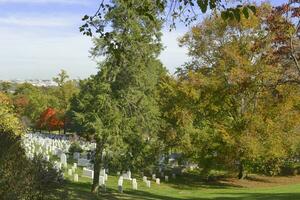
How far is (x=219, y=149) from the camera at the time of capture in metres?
34.6

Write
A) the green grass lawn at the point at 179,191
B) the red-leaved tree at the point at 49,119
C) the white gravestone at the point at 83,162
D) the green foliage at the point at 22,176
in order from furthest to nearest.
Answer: the red-leaved tree at the point at 49,119 < the white gravestone at the point at 83,162 < the green grass lawn at the point at 179,191 < the green foliage at the point at 22,176

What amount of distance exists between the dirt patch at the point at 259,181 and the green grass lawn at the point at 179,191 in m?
1.44

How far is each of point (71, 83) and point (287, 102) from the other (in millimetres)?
81038

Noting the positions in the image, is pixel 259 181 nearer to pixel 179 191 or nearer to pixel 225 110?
pixel 225 110

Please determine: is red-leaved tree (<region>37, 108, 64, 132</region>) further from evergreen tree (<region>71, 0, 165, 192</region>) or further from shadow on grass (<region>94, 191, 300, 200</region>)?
evergreen tree (<region>71, 0, 165, 192</region>)

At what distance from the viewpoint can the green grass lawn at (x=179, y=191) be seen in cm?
2519

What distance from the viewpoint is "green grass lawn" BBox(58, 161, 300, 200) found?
25.2m

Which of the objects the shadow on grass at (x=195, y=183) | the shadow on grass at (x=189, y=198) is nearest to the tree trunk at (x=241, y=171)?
the shadow on grass at (x=195, y=183)

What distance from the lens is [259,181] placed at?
38.1m

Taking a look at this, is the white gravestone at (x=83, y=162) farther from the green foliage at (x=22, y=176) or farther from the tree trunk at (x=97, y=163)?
the green foliage at (x=22, y=176)

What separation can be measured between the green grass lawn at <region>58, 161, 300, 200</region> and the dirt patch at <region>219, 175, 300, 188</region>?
56.6 inches

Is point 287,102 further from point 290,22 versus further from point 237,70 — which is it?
point 290,22

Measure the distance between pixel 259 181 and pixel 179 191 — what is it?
973 cm

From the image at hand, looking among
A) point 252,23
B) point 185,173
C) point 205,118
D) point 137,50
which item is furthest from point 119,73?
point 185,173
